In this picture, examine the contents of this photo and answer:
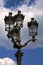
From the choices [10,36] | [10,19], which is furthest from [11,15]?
[10,36]

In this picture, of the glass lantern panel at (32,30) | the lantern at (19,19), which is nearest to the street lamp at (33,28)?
the glass lantern panel at (32,30)

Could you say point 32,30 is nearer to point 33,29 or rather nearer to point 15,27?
point 33,29

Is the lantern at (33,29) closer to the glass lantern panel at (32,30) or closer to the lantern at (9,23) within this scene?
the glass lantern panel at (32,30)

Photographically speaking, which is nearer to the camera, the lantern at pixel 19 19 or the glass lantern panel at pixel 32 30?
the lantern at pixel 19 19

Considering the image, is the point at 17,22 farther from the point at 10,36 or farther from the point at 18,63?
the point at 18,63

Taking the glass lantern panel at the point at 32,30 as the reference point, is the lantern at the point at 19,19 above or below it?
above

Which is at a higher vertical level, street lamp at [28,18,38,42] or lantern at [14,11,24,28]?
lantern at [14,11,24,28]

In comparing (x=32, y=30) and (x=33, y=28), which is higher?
(x=33, y=28)

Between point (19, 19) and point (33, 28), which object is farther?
point (33, 28)

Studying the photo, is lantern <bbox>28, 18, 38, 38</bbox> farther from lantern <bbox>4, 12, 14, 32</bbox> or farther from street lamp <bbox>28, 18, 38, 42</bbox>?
lantern <bbox>4, 12, 14, 32</bbox>

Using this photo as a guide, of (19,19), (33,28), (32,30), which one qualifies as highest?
(19,19)

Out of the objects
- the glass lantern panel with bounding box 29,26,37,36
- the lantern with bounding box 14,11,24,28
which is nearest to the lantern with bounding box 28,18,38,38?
the glass lantern panel with bounding box 29,26,37,36

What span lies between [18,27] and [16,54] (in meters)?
1.74

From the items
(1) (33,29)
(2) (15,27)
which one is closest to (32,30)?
(1) (33,29)
